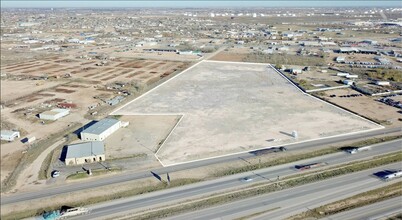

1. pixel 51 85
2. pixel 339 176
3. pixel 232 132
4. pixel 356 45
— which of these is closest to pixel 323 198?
pixel 339 176

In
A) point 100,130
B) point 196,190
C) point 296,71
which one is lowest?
point 196,190

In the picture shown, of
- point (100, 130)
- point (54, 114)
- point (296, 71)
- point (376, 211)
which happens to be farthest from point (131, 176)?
point (296, 71)

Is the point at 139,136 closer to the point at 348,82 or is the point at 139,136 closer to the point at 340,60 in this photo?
the point at 348,82

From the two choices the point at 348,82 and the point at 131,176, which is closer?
the point at 131,176

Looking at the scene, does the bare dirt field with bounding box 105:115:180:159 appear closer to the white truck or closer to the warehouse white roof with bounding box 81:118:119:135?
the warehouse white roof with bounding box 81:118:119:135

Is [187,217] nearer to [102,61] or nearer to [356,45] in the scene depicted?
[102,61]

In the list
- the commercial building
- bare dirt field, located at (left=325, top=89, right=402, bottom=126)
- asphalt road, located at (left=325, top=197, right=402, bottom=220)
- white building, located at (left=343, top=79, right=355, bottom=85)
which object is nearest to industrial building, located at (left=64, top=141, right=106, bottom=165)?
asphalt road, located at (left=325, top=197, right=402, bottom=220)
